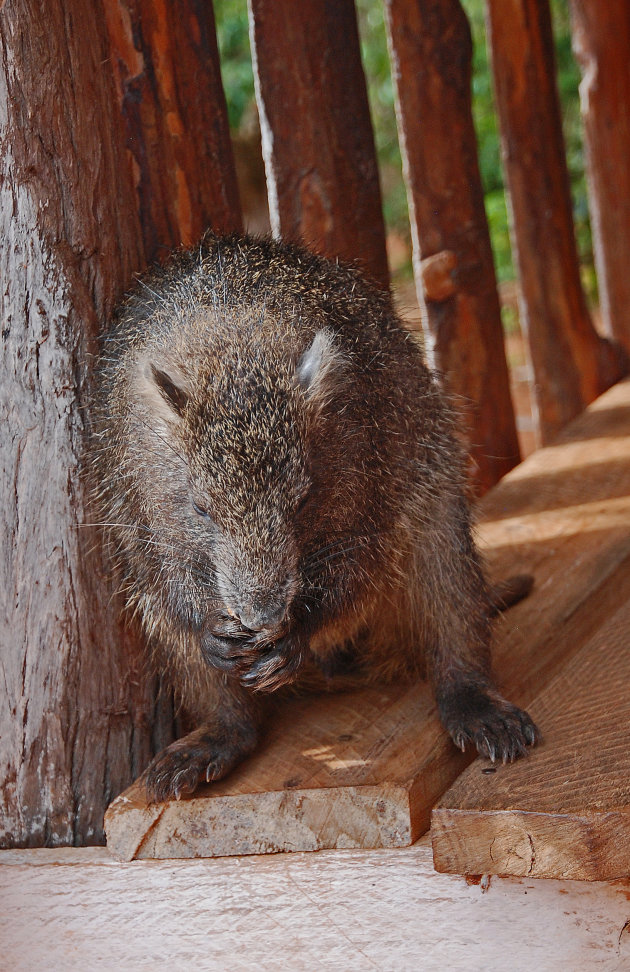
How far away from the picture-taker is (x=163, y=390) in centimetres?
255

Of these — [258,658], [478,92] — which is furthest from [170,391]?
[478,92]

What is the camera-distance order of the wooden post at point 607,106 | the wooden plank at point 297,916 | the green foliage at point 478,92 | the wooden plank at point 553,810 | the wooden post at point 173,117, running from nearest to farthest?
1. the wooden plank at point 553,810
2. the wooden plank at point 297,916
3. the wooden post at point 173,117
4. the wooden post at point 607,106
5. the green foliage at point 478,92

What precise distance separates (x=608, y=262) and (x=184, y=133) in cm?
335

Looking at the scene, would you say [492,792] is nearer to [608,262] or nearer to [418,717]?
[418,717]

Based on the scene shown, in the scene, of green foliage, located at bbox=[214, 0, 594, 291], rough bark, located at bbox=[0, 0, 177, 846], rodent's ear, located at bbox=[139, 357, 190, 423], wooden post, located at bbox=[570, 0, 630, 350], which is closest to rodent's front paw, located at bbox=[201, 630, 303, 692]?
rough bark, located at bbox=[0, 0, 177, 846]

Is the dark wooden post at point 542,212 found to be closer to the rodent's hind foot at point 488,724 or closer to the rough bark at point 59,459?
the rough bark at point 59,459

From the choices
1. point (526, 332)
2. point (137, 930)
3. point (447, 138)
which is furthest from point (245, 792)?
point (526, 332)

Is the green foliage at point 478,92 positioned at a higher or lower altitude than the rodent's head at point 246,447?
higher

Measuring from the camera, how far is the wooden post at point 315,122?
370 centimetres

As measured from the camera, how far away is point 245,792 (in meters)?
2.54

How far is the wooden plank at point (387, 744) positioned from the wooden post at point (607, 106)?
2141 mm

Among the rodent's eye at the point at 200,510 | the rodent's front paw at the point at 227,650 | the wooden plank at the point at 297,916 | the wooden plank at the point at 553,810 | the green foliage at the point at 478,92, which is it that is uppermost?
the green foliage at the point at 478,92

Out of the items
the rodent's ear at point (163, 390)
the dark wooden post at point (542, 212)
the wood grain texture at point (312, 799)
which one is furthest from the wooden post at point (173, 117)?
the dark wooden post at point (542, 212)

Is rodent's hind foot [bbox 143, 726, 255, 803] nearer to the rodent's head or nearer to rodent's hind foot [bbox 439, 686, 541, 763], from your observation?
the rodent's head
